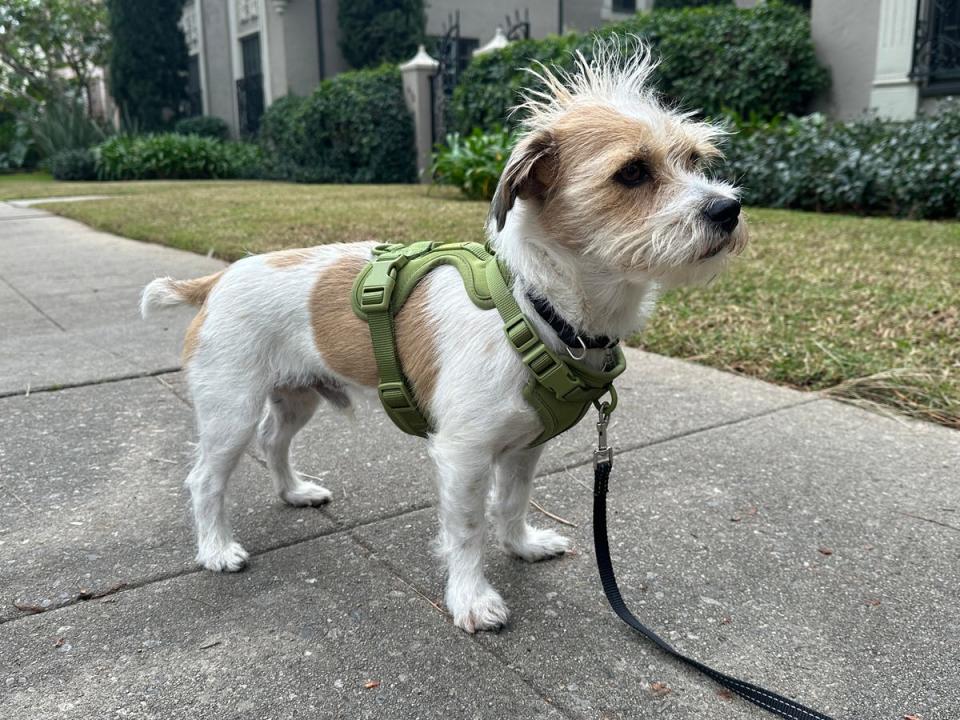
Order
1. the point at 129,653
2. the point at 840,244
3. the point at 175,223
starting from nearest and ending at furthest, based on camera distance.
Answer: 1. the point at 129,653
2. the point at 840,244
3. the point at 175,223

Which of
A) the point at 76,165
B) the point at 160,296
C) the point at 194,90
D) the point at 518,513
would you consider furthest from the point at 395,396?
the point at 194,90

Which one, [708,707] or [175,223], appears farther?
[175,223]

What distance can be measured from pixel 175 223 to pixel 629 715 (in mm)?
10211

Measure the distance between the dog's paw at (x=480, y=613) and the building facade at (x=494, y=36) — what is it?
12.5 m

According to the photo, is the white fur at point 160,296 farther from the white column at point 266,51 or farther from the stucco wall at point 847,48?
the white column at point 266,51

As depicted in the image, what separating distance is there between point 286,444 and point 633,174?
1.79 meters

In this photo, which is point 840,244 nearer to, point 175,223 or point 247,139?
point 175,223

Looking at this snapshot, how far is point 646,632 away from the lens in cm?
233

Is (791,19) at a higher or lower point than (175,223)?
higher

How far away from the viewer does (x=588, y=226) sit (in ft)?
7.67

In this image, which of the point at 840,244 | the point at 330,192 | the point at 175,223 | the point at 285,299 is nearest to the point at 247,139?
the point at 330,192

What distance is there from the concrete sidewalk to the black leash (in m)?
0.04

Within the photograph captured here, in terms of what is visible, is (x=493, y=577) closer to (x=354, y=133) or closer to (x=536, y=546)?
(x=536, y=546)

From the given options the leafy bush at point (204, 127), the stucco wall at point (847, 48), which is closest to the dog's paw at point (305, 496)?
the stucco wall at point (847, 48)
